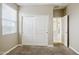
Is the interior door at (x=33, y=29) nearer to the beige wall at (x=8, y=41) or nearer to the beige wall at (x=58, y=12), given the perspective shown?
the beige wall at (x=8, y=41)

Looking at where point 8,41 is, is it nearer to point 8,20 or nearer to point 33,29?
point 8,20

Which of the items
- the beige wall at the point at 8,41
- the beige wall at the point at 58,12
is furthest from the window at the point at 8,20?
the beige wall at the point at 58,12

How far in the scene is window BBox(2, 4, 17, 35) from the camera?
3.03 metres

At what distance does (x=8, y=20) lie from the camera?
330 cm

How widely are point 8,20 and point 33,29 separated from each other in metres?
0.74

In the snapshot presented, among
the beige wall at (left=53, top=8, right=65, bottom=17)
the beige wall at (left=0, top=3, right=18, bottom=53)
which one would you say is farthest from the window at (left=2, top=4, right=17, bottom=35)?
the beige wall at (left=53, top=8, right=65, bottom=17)

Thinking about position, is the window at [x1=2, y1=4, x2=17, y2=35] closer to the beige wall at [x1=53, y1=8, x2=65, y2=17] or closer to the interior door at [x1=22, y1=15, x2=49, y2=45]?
the interior door at [x1=22, y1=15, x2=49, y2=45]

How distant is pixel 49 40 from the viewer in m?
3.39

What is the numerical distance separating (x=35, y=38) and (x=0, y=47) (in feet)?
2.93

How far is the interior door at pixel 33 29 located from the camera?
124 inches

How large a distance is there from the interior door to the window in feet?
0.99

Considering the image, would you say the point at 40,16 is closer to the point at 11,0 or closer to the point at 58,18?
the point at 58,18

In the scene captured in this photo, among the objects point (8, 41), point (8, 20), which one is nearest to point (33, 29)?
point (8, 20)
